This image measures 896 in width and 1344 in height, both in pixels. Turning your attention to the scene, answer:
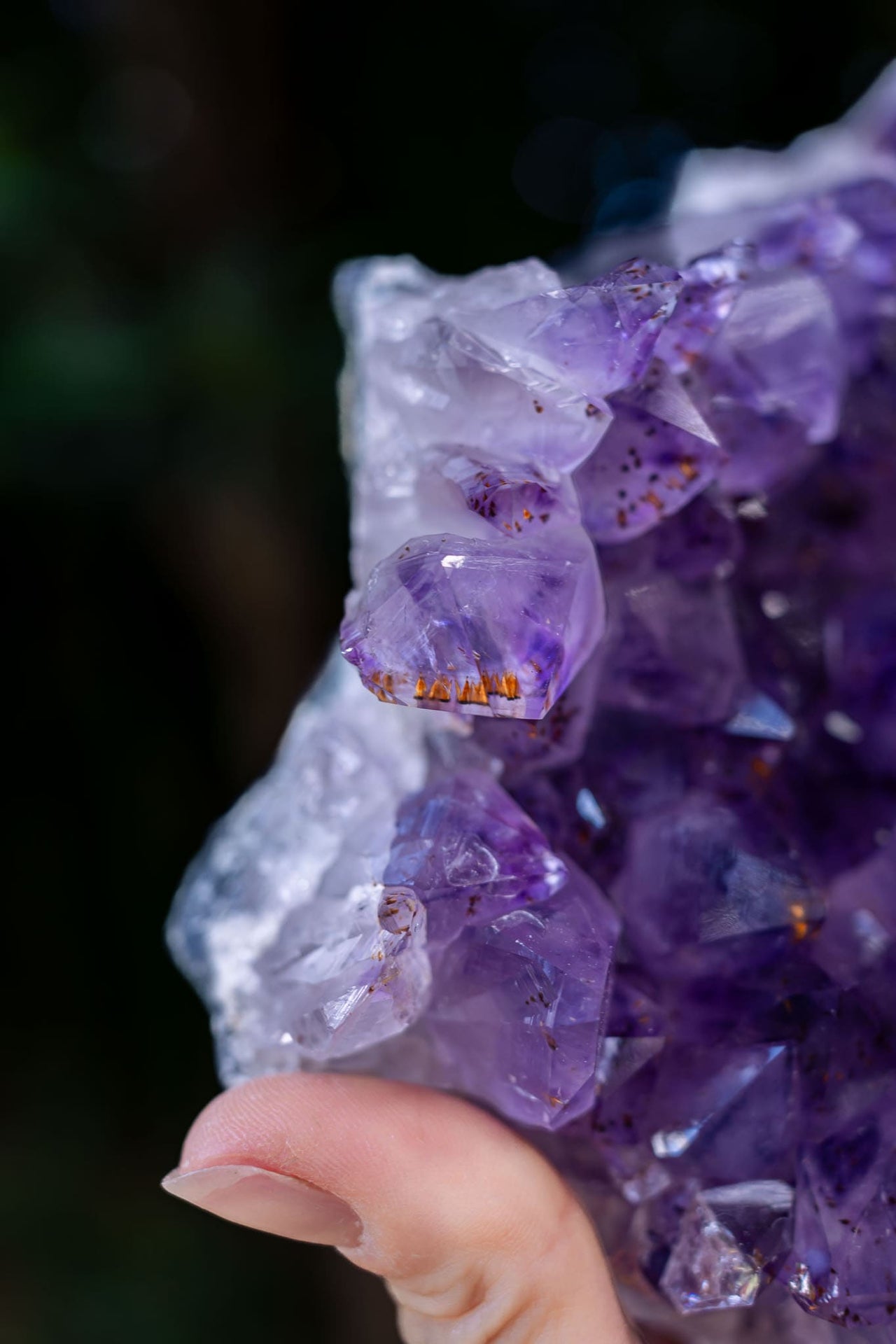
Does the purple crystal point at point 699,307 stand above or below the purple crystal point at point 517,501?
above

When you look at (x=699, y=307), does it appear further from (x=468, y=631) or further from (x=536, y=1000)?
(x=536, y=1000)

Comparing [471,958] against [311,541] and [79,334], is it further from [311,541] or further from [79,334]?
[311,541]

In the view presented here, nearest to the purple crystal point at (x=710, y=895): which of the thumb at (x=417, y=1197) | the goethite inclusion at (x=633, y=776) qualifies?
the goethite inclusion at (x=633, y=776)

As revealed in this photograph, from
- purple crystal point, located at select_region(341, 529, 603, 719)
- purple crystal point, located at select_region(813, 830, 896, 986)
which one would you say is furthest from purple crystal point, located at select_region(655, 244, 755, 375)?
purple crystal point, located at select_region(813, 830, 896, 986)

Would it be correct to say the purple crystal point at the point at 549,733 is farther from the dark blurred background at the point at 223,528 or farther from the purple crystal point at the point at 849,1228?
the dark blurred background at the point at 223,528

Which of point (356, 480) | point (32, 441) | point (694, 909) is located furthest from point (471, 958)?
point (32, 441)

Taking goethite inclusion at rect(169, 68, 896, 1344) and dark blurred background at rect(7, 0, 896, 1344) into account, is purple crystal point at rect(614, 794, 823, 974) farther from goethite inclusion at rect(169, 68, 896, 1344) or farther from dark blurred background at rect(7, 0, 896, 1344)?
dark blurred background at rect(7, 0, 896, 1344)

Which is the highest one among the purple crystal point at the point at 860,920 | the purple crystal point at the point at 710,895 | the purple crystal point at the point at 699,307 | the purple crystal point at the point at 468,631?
the purple crystal point at the point at 699,307
